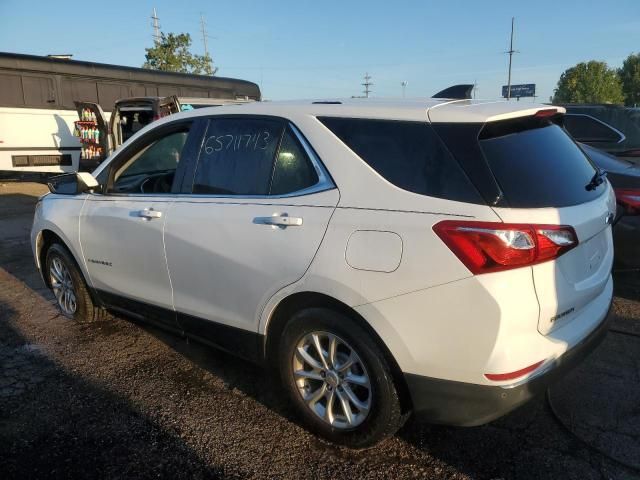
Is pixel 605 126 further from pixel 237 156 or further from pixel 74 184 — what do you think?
pixel 74 184

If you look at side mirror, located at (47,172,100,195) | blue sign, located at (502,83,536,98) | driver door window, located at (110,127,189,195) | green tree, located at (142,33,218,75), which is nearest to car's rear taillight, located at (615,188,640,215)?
driver door window, located at (110,127,189,195)

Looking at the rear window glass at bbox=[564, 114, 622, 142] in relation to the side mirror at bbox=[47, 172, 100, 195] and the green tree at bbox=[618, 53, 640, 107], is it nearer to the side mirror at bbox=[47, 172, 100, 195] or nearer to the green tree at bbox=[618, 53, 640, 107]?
the side mirror at bbox=[47, 172, 100, 195]

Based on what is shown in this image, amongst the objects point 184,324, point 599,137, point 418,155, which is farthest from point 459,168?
point 599,137

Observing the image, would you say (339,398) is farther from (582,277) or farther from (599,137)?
(599,137)

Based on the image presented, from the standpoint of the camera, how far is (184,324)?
3326 millimetres

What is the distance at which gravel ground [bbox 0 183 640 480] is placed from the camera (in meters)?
2.51

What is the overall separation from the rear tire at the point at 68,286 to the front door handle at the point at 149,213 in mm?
1182

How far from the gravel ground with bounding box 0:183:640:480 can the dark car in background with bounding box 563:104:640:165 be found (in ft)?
11.2

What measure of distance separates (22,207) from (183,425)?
9.68 meters

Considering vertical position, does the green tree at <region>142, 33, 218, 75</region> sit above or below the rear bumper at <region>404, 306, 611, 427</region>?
above

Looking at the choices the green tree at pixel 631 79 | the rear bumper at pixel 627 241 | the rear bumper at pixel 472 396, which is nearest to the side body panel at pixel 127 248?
the rear bumper at pixel 472 396

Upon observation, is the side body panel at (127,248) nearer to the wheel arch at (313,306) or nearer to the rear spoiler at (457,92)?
the wheel arch at (313,306)

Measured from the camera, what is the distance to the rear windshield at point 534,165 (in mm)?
2221

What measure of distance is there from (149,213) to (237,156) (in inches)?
28.6
